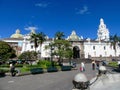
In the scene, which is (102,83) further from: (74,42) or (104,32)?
(104,32)

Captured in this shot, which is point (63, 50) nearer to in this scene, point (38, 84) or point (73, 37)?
point (38, 84)

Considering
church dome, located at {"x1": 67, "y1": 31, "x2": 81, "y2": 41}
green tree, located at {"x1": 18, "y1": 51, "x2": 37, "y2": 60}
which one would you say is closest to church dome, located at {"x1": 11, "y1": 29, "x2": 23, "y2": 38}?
church dome, located at {"x1": 67, "y1": 31, "x2": 81, "y2": 41}

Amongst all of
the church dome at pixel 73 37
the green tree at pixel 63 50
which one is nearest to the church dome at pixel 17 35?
the church dome at pixel 73 37

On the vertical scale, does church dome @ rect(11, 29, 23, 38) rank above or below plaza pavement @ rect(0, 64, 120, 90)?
above

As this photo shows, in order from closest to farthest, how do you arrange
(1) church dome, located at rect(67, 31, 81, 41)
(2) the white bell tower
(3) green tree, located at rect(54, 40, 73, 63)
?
(3) green tree, located at rect(54, 40, 73, 63), (1) church dome, located at rect(67, 31, 81, 41), (2) the white bell tower

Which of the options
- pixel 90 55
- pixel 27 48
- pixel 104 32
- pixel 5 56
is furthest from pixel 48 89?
pixel 104 32

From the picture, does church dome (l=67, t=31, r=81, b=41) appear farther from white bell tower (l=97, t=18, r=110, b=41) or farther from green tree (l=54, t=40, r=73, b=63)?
green tree (l=54, t=40, r=73, b=63)

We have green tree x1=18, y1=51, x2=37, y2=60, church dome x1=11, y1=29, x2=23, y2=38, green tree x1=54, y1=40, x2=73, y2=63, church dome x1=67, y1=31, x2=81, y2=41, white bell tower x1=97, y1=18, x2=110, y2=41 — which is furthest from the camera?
white bell tower x1=97, y1=18, x2=110, y2=41

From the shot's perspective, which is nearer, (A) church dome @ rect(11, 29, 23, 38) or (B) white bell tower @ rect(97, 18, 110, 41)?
(A) church dome @ rect(11, 29, 23, 38)

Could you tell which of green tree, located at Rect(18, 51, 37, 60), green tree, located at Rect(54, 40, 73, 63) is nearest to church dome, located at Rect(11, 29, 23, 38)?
green tree, located at Rect(18, 51, 37, 60)

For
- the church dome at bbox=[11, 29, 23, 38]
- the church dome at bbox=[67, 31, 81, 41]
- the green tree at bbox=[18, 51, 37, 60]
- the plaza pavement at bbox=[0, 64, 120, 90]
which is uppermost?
the church dome at bbox=[11, 29, 23, 38]

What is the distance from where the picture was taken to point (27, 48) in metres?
81.6

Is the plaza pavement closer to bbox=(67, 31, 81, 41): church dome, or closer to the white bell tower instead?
bbox=(67, 31, 81, 41): church dome

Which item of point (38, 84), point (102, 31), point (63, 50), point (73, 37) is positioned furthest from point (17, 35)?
point (38, 84)
